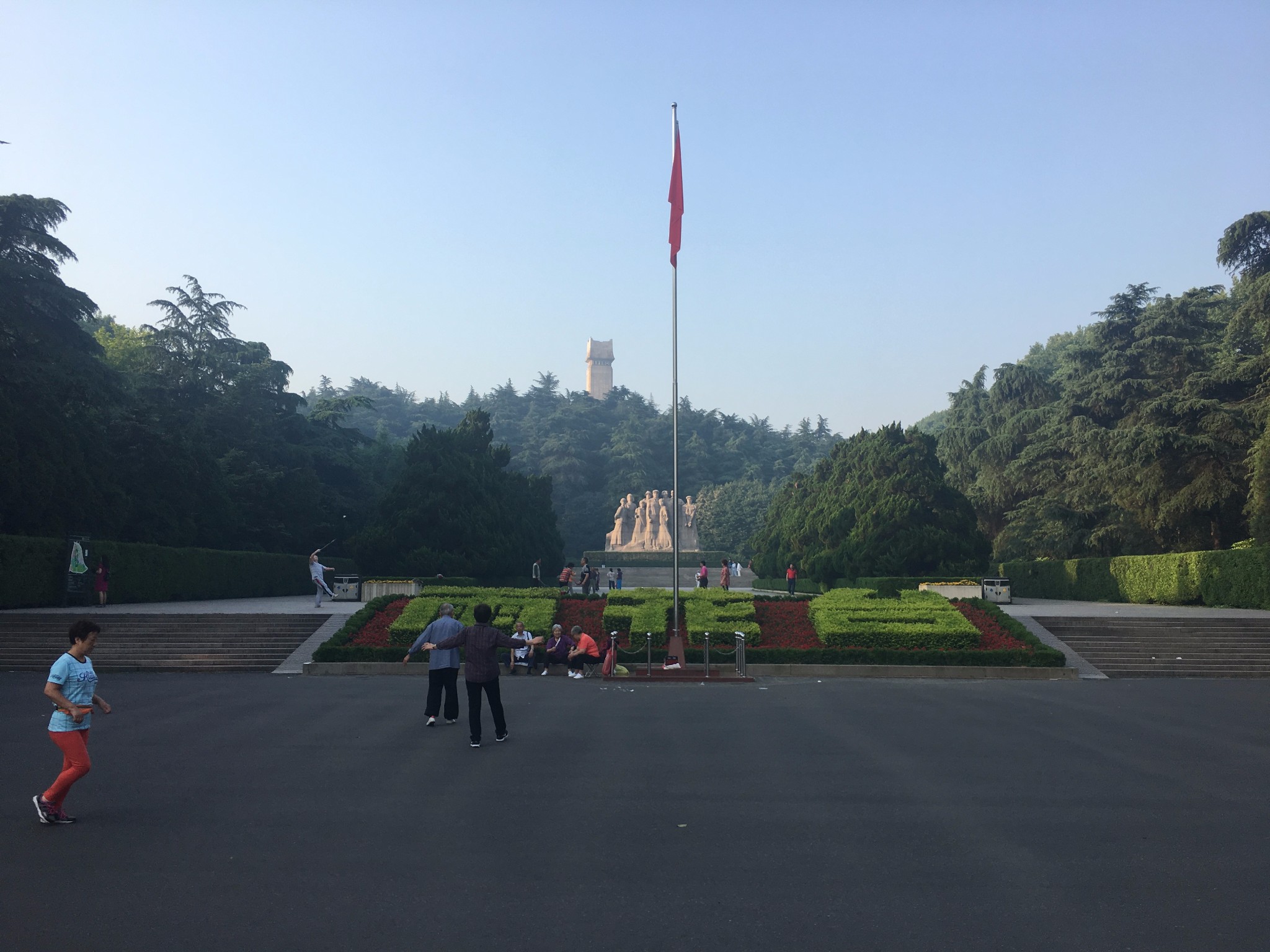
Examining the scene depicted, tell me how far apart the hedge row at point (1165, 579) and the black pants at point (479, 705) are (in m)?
25.8

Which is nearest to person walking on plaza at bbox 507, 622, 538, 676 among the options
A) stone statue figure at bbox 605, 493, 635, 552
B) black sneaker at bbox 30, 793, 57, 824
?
black sneaker at bbox 30, 793, 57, 824

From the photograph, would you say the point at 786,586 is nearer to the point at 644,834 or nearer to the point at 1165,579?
the point at 1165,579

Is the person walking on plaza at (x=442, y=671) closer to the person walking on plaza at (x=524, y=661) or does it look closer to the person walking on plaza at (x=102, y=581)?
the person walking on plaza at (x=524, y=661)

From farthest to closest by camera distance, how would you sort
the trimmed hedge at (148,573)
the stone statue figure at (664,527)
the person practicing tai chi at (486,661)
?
1. the stone statue figure at (664,527)
2. the trimmed hedge at (148,573)
3. the person practicing tai chi at (486,661)

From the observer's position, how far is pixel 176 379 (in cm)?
5816

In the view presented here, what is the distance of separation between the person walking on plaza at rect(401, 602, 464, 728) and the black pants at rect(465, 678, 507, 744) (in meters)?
1.28

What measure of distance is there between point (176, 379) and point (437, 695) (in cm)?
5151

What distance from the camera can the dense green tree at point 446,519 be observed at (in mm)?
41656

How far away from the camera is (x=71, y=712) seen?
7938 mm

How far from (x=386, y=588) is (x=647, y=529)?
4573 cm

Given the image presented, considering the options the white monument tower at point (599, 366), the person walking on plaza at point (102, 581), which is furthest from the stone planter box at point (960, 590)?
the white monument tower at point (599, 366)

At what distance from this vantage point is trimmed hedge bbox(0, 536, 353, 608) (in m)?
26.7

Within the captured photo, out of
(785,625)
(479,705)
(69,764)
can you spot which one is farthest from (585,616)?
(69,764)

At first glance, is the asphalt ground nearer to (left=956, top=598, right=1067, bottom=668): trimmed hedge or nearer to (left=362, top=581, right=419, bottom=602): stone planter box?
(left=956, top=598, right=1067, bottom=668): trimmed hedge
